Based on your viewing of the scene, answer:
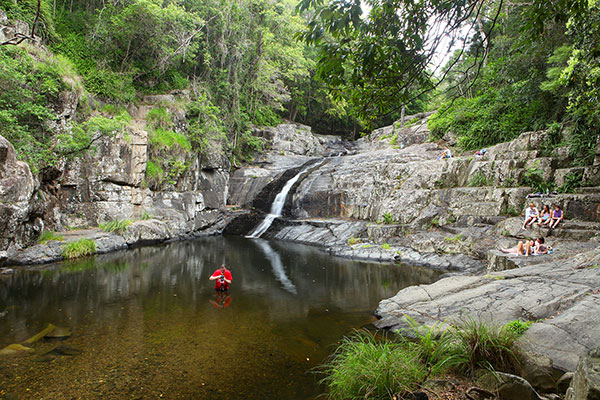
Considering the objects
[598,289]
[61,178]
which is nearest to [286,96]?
[61,178]

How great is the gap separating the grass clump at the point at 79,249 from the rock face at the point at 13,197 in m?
1.31

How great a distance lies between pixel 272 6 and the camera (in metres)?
27.4

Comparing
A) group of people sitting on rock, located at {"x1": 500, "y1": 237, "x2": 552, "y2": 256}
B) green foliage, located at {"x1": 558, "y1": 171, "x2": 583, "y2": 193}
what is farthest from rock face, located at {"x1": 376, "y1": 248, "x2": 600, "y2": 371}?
green foliage, located at {"x1": 558, "y1": 171, "x2": 583, "y2": 193}

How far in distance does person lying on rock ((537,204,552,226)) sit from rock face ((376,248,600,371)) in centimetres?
310

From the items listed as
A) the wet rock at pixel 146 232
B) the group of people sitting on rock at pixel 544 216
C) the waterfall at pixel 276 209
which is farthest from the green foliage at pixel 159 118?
the group of people sitting on rock at pixel 544 216

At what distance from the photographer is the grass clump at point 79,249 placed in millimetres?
12055

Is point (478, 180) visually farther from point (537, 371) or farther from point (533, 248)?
point (537, 371)

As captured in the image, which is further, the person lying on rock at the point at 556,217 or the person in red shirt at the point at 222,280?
the person lying on rock at the point at 556,217

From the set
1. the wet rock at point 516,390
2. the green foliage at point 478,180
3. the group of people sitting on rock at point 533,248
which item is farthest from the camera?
the green foliage at point 478,180

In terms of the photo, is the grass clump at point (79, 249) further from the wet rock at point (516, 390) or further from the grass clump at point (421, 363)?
the wet rock at point (516, 390)

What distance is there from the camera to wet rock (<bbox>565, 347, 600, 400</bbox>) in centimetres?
192

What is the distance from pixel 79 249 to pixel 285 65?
25226 mm

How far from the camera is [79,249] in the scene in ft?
40.9

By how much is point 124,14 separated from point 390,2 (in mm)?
19227
